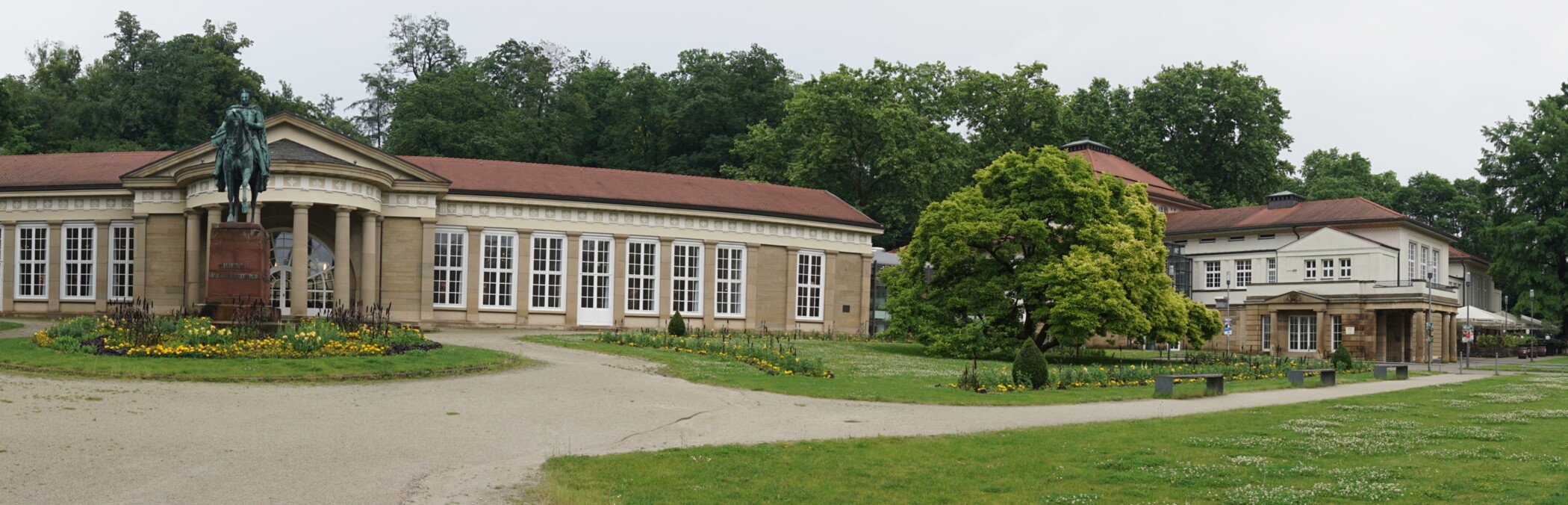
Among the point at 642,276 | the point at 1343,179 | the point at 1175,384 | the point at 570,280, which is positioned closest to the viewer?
the point at 1175,384

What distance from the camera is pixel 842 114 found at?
2940 inches

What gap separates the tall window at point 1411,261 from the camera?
63.9 m

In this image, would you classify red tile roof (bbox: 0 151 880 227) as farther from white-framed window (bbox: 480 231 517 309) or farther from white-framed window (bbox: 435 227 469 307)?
white-framed window (bbox: 480 231 517 309)

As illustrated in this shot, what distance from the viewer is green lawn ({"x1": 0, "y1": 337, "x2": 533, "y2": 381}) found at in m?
23.8

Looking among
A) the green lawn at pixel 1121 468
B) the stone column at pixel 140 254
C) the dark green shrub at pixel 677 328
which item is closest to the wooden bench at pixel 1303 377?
the green lawn at pixel 1121 468

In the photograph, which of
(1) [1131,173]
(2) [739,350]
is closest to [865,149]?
(1) [1131,173]

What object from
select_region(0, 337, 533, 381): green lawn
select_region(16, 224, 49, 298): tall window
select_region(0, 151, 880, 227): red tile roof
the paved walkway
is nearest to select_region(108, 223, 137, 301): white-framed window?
select_region(0, 151, 880, 227): red tile roof

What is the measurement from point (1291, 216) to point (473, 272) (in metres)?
43.8

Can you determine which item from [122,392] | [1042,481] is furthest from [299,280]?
[1042,481]

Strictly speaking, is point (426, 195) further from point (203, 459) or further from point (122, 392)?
point (203, 459)

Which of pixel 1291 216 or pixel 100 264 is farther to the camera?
pixel 1291 216

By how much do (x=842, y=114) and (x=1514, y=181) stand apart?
41095 mm

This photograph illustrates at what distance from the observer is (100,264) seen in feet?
165

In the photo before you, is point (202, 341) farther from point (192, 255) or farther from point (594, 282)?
point (594, 282)
